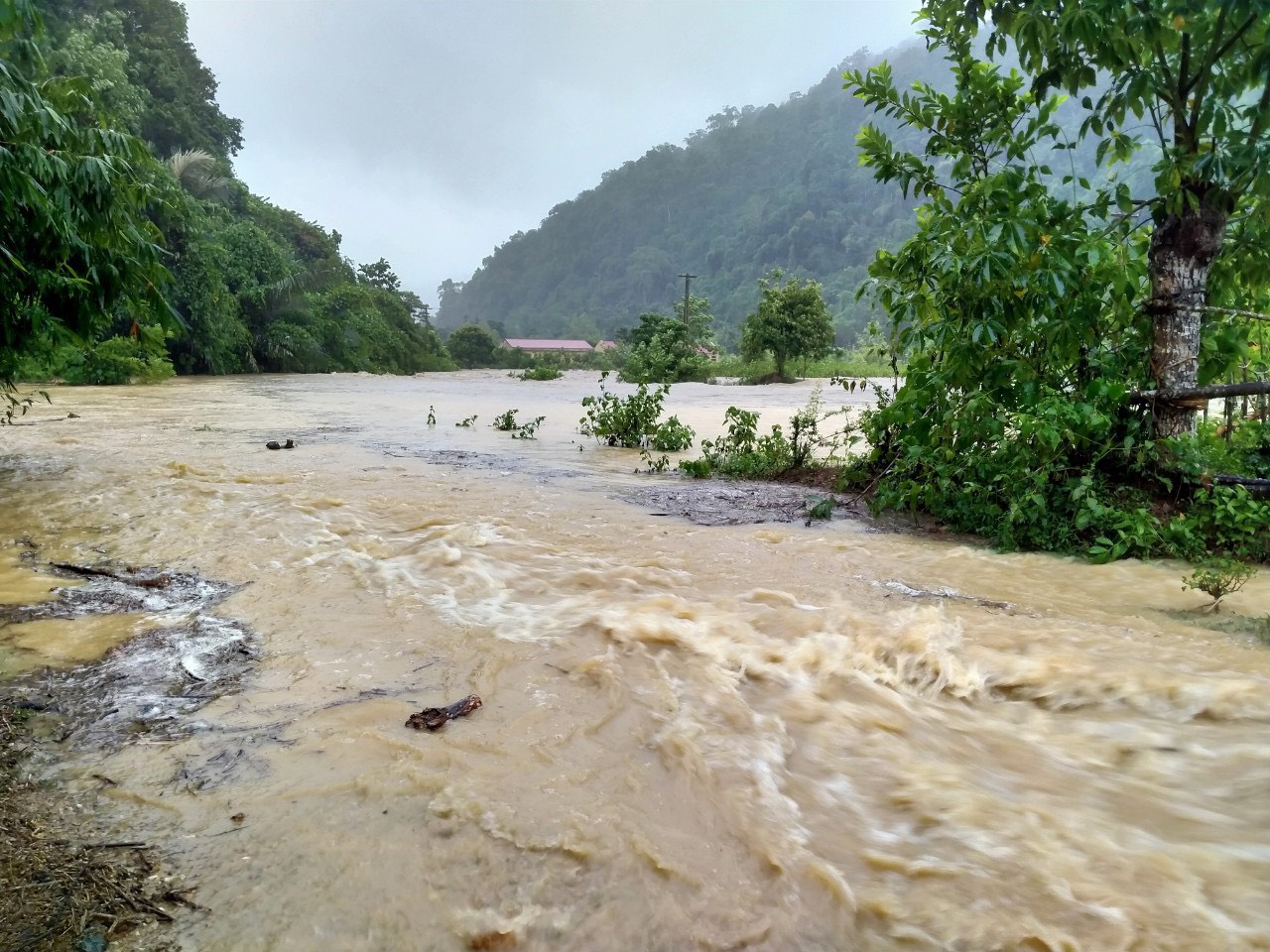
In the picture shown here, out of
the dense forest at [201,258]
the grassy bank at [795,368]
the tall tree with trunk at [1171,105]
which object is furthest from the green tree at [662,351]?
the tall tree with trunk at [1171,105]

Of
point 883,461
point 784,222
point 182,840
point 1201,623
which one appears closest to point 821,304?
point 883,461

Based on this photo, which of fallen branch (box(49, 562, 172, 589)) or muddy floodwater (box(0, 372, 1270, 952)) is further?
fallen branch (box(49, 562, 172, 589))

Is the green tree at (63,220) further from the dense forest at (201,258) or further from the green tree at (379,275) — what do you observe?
the green tree at (379,275)

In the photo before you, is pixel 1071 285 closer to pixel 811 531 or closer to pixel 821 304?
pixel 811 531

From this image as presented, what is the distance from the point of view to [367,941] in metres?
1.70

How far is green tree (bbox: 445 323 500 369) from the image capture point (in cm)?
5872

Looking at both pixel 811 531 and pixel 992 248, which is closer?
pixel 992 248

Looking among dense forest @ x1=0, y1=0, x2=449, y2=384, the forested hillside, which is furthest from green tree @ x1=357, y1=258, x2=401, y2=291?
the forested hillside

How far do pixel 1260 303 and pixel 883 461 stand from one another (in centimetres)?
278

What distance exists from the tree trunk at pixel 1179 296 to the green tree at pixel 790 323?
3011 centimetres

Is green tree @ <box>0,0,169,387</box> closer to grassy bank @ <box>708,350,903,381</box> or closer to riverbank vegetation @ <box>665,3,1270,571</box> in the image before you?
riverbank vegetation @ <box>665,3,1270,571</box>

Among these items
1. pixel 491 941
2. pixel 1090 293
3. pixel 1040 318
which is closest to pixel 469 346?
pixel 1040 318

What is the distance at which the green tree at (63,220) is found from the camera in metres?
4.70

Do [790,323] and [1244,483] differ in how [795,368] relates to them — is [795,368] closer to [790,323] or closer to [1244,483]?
[790,323]
